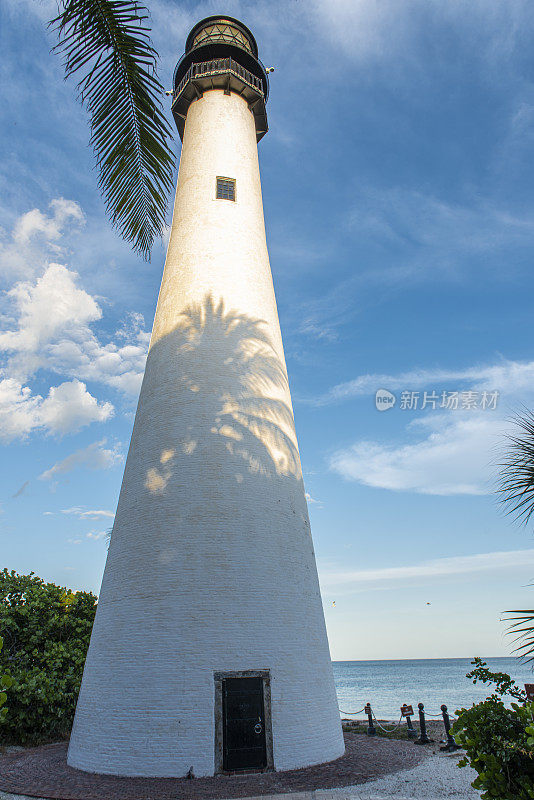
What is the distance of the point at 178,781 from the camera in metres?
8.13

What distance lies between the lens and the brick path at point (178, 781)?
7508 mm

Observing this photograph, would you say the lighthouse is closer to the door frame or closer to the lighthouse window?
the door frame

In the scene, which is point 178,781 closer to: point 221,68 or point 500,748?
point 500,748

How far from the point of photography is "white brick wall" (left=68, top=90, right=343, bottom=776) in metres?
8.81

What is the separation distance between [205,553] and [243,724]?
289 centimetres

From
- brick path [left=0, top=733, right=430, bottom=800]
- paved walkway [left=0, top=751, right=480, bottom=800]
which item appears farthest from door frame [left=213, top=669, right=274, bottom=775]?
paved walkway [left=0, top=751, right=480, bottom=800]

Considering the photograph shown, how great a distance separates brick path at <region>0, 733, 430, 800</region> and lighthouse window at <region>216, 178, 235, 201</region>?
43.5ft

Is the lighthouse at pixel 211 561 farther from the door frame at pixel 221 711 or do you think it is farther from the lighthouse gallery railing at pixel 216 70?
the lighthouse gallery railing at pixel 216 70

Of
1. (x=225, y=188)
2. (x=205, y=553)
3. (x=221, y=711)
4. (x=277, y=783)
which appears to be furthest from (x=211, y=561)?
(x=225, y=188)

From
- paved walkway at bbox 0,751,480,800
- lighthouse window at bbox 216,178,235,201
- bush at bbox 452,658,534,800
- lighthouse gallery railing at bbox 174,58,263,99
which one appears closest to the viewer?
bush at bbox 452,658,534,800

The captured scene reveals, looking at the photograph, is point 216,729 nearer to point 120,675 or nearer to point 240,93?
point 120,675

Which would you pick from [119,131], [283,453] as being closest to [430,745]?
[283,453]

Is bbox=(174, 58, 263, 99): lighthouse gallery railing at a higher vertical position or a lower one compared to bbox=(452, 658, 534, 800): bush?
higher

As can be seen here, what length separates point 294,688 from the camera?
9336mm
